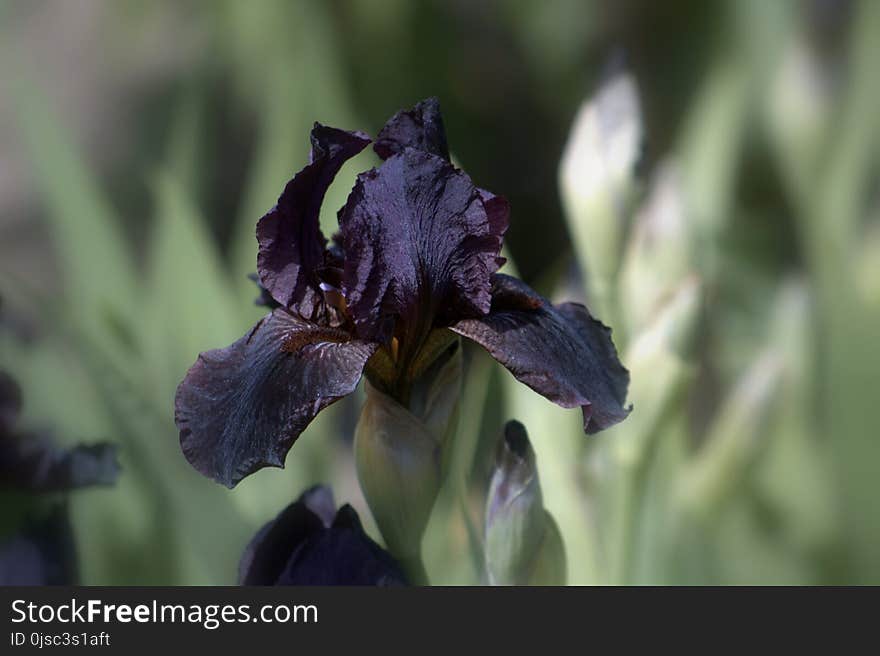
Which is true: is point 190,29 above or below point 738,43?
above

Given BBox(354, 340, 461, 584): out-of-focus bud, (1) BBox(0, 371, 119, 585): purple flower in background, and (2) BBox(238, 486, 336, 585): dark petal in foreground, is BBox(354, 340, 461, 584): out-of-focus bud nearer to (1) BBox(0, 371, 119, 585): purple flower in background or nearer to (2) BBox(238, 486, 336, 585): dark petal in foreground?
(2) BBox(238, 486, 336, 585): dark petal in foreground

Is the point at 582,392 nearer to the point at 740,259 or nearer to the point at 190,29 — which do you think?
the point at 740,259

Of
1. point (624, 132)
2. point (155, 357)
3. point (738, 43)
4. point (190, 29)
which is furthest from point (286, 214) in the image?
point (190, 29)

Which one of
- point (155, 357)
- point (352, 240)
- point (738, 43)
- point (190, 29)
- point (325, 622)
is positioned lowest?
point (325, 622)

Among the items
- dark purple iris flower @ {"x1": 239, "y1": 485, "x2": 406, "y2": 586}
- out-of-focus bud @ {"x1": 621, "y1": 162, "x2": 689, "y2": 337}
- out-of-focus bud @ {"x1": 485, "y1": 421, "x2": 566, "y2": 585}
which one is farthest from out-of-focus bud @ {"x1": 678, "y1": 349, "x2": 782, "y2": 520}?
dark purple iris flower @ {"x1": 239, "y1": 485, "x2": 406, "y2": 586}

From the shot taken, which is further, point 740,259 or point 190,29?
point 190,29
